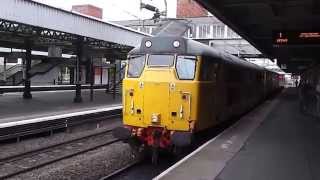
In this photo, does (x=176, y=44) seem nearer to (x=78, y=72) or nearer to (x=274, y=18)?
(x=274, y=18)

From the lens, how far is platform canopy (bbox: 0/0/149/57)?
68.1ft

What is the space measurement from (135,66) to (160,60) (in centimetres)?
69

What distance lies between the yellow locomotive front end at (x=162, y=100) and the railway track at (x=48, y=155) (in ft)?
7.07

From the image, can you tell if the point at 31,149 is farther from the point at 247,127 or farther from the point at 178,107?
the point at 247,127

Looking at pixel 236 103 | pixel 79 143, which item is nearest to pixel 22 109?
pixel 79 143

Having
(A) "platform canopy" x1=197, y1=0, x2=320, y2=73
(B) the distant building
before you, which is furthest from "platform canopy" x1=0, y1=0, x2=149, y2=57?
(B) the distant building

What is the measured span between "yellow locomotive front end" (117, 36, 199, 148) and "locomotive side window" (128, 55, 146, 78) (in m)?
0.03

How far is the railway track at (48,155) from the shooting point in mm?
11405

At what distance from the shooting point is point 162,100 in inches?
457

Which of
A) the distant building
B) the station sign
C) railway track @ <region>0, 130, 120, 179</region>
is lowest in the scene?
railway track @ <region>0, 130, 120, 179</region>

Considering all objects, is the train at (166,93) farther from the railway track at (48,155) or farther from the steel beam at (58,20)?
the steel beam at (58,20)

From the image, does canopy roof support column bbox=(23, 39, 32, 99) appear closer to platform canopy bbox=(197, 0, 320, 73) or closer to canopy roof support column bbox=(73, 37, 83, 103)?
canopy roof support column bbox=(73, 37, 83, 103)

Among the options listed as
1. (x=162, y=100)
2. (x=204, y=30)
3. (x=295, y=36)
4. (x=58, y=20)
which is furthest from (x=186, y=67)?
(x=204, y=30)

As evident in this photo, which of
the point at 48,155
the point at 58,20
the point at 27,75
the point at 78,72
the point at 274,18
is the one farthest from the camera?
the point at 27,75
